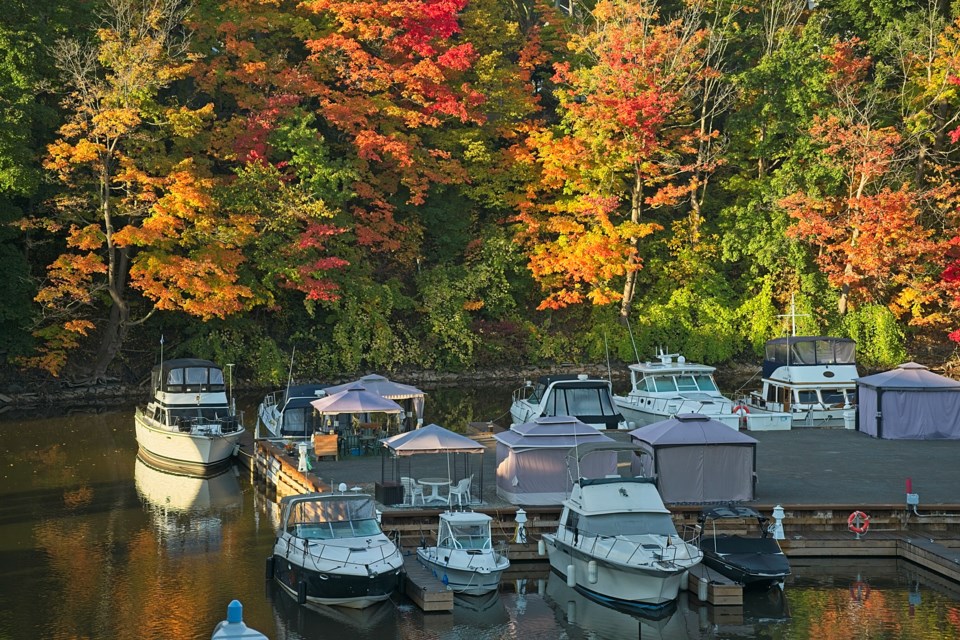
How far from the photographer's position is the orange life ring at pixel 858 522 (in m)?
27.1

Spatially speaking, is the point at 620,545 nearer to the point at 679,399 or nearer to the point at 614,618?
the point at 614,618

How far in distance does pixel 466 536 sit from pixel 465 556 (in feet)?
2.15

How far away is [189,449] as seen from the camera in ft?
126

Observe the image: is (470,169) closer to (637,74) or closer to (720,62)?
(637,74)

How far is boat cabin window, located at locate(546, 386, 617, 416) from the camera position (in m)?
38.7

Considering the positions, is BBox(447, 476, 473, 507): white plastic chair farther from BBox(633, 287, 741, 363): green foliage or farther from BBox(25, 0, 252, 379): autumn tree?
BBox(633, 287, 741, 363): green foliage

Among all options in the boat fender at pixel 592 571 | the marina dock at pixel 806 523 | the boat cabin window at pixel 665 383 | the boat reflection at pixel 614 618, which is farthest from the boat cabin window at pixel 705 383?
the boat fender at pixel 592 571

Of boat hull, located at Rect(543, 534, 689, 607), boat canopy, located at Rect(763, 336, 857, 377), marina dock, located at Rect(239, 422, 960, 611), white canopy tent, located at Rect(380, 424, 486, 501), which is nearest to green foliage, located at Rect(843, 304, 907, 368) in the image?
boat canopy, located at Rect(763, 336, 857, 377)

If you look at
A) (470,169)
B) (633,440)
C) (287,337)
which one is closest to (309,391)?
(633,440)

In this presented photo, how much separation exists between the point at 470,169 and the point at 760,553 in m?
39.4

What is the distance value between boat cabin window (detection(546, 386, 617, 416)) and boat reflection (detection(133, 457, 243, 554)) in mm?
10479

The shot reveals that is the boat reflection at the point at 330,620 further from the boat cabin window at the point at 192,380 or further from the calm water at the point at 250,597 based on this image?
the boat cabin window at the point at 192,380

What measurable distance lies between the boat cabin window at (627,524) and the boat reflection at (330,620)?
4450 millimetres

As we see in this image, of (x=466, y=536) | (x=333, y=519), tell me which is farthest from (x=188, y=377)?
(x=466, y=536)
